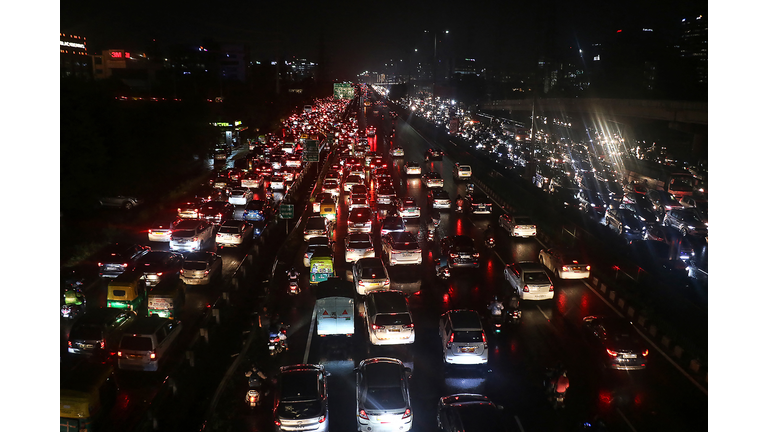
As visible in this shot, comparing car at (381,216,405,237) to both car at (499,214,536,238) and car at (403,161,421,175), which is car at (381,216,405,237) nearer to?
car at (499,214,536,238)

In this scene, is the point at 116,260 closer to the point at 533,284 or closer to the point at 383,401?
the point at 383,401

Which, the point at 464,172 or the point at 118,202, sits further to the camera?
the point at 464,172

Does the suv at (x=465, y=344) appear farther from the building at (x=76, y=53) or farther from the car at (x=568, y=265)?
the building at (x=76, y=53)

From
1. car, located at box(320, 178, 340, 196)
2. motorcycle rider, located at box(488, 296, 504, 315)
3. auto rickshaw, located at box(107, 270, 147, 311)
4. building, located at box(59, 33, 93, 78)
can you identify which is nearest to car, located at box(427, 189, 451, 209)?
car, located at box(320, 178, 340, 196)

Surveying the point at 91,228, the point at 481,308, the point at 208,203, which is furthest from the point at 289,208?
the point at 481,308

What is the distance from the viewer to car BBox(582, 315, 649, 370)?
13484mm

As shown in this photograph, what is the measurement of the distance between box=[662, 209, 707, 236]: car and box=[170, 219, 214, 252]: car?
24.6m

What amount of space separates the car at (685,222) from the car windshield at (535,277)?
13.4 metres

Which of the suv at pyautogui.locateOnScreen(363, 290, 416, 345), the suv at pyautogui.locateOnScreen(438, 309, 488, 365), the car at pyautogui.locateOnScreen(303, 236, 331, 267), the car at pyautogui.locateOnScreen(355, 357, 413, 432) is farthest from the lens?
the car at pyautogui.locateOnScreen(303, 236, 331, 267)

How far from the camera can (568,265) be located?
20.0 meters

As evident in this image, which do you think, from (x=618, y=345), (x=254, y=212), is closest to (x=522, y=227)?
(x=618, y=345)

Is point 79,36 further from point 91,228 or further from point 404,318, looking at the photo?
point 404,318

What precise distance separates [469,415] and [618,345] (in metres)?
5.82

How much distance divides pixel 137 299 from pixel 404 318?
9.24 meters
